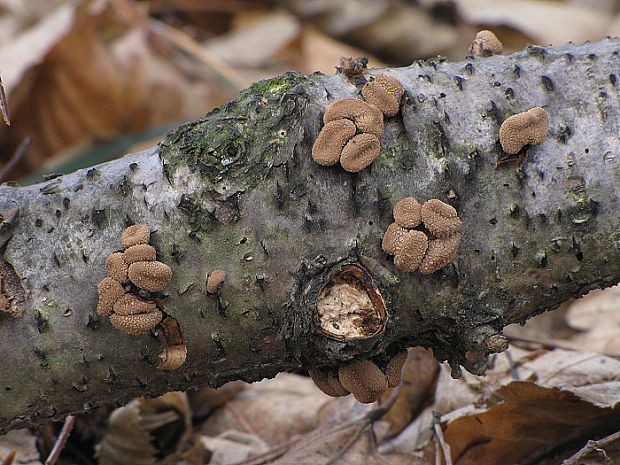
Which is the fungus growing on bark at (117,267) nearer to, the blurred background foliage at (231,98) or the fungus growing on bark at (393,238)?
the fungus growing on bark at (393,238)

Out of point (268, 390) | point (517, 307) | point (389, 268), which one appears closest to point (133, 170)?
point (389, 268)

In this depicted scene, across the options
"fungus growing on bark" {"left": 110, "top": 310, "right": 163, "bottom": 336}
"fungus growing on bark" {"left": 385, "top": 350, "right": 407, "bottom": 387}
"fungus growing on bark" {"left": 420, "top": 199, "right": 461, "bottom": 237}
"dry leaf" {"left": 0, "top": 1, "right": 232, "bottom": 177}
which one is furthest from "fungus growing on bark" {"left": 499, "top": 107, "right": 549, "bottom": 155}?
"dry leaf" {"left": 0, "top": 1, "right": 232, "bottom": 177}

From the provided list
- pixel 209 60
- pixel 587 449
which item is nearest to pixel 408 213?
pixel 587 449

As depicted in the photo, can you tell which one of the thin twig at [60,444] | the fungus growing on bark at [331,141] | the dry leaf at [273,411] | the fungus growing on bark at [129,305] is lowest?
the dry leaf at [273,411]

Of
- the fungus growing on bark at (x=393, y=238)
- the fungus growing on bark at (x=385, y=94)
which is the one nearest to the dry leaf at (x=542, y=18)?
the fungus growing on bark at (x=385, y=94)

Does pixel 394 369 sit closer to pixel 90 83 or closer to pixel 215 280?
pixel 215 280

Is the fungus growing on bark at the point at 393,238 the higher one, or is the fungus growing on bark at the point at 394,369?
the fungus growing on bark at the point at 393,238

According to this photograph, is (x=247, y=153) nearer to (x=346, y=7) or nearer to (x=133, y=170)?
(x=133, y=170)

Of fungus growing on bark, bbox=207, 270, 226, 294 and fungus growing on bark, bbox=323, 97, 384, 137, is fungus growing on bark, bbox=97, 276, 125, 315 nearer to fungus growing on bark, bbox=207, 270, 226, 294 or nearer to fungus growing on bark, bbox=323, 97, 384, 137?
fungus growing on bark, bbox=207, 270, 226, 294
